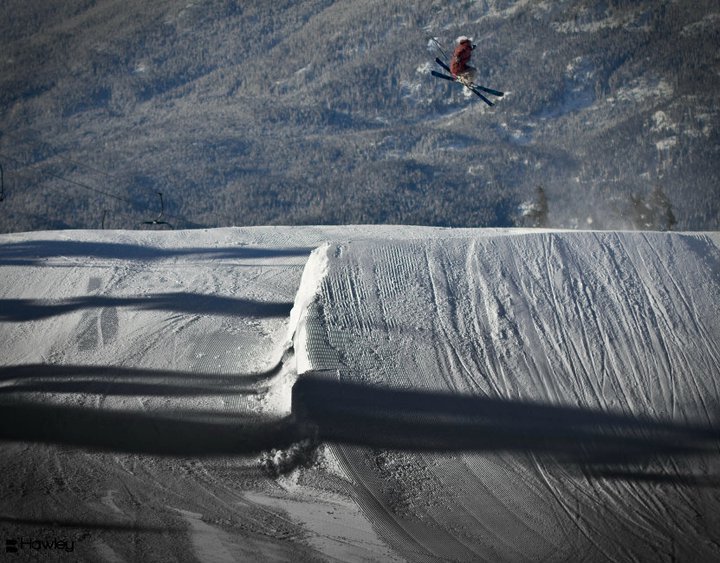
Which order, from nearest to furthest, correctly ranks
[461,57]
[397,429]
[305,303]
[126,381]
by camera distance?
[397,429] → [126,381] → [305,303] → [461,57]

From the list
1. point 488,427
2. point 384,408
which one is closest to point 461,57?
point 384,408

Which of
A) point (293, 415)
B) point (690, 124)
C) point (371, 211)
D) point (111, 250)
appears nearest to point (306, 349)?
point (293, 415)

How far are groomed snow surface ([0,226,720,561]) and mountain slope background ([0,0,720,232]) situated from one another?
36.7 meters

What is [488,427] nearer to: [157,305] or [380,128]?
[157,305]

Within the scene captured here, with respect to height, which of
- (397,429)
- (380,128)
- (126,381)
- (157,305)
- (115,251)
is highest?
(380,128)

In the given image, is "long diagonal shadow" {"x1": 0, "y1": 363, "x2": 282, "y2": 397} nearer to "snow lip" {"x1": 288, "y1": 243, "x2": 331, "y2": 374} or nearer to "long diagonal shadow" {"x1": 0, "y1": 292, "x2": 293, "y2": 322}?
"snow lip" {"x1": 288, "y1": 243, "x2": 331, "y2": 374}

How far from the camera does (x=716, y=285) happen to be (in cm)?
1577

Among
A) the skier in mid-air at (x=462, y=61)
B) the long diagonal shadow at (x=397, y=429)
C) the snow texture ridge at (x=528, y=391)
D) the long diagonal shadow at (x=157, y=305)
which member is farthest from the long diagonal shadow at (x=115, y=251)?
the long diagonal shadow at (x=397, y=429)

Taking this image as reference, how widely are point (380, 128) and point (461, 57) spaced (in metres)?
135

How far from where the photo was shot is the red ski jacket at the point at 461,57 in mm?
15453

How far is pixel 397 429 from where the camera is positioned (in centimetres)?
1197

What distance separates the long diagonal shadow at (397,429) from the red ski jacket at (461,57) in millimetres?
6716

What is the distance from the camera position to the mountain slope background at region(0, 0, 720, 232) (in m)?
96.5

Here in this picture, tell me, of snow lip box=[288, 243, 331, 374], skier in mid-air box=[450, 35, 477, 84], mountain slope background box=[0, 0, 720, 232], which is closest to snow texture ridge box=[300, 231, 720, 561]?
snow lip box=[288, 243, 331, 374]
